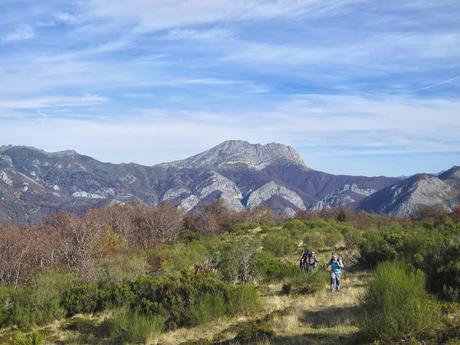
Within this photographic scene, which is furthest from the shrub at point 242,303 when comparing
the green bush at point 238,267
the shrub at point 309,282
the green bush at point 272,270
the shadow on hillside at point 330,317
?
the green bush at point 238,267

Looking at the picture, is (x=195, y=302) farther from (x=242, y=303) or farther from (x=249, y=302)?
(x=249, y=302)

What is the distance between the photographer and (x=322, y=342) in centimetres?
960

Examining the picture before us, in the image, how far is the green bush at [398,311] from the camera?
836cm

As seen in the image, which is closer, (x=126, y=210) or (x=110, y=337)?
(x=110, y=337)

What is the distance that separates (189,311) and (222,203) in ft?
213

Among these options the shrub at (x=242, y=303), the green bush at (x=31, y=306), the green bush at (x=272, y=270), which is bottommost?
the green bush at (x=31, y=306)

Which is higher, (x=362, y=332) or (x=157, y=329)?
(x=362, y=332)

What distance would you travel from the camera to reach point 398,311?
28.1ft

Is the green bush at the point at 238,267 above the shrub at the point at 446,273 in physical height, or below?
below

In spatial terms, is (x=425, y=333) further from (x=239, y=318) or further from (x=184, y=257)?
(x=184, y=257)

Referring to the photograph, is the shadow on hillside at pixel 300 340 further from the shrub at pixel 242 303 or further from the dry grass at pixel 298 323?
the shrub at pixel 242 303

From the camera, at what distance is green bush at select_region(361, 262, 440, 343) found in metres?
8.36

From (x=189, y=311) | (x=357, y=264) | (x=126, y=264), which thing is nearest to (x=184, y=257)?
(x=126, y=264)

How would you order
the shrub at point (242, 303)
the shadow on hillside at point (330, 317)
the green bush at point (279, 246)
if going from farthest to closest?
1. the green bush at point (279, 246)
2. the shrub at point (242, 303)
3. the shadow on hillside at point (330, 317)
